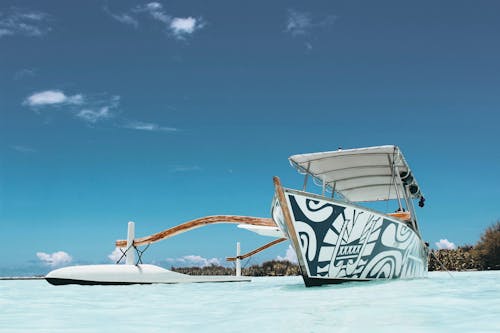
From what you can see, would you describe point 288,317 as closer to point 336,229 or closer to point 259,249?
point 336,229

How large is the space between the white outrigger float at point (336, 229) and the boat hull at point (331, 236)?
21mm

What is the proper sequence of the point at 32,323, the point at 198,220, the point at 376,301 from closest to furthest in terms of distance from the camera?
1. the point at 32,323
2. the point at 376,301
3. the point at 198,220

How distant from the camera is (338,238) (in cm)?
1016

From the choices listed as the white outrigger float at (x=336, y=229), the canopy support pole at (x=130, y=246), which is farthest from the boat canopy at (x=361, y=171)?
the canopy support pole at (x=130, y=246)

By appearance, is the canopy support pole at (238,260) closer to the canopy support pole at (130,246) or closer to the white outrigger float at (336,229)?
the white outrigger float at (336,229)

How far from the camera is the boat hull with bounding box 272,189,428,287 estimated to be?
397 inches

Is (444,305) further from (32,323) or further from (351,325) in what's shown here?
(32,323)

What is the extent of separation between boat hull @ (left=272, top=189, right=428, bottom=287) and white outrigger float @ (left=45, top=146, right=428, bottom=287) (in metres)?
0.02

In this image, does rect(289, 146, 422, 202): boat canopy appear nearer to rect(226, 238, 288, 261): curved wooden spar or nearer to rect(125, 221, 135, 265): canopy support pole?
rect(226, 238, 288, 261): curved wooden spar

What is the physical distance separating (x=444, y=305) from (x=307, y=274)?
4.26 metres

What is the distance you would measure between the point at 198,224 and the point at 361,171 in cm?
534

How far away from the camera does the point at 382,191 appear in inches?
631

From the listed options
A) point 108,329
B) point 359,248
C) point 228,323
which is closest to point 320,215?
point 359,248

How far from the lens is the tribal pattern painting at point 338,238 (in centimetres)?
1010
